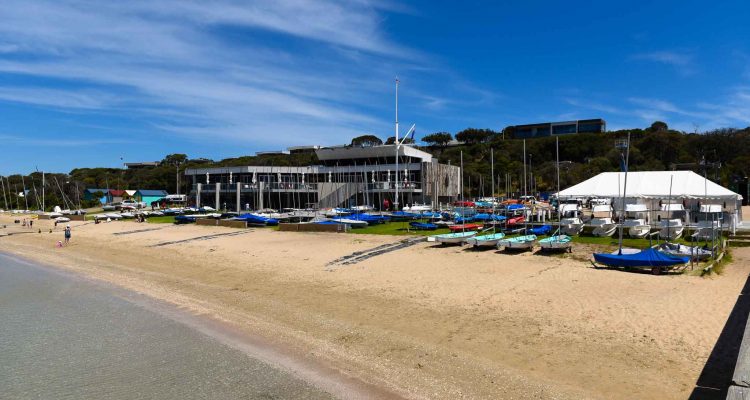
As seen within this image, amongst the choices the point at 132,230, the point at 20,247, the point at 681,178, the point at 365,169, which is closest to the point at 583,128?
the point at 365,169

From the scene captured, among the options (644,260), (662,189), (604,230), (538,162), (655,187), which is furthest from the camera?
(538,162)

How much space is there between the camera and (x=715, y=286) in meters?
15.6

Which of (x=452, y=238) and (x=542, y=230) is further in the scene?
(x=542, y=230)

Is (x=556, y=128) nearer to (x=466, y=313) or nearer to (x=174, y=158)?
(x=174, y=158)

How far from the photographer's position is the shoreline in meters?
8.93

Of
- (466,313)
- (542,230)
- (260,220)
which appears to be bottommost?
(466,313)

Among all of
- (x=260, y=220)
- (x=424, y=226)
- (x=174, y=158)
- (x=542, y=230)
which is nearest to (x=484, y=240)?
(x=542, y=230)

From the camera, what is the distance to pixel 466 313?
1366 cm

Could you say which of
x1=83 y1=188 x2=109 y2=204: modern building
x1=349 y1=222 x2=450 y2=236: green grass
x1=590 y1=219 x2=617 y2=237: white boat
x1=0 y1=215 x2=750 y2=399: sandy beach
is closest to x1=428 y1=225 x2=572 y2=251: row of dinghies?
x1=0 y1=215 x2=750 y2=399: sandy beach

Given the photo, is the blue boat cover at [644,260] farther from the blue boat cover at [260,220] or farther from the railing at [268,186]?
the railing at [268,186]

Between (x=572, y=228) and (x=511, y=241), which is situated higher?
(x=572, y=228)

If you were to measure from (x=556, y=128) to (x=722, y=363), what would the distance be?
5743 inches

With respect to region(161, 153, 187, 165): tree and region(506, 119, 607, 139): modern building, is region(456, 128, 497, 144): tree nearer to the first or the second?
region(506, 119, 607, 139): modern building

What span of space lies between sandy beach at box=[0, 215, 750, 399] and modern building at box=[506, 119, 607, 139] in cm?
12568
